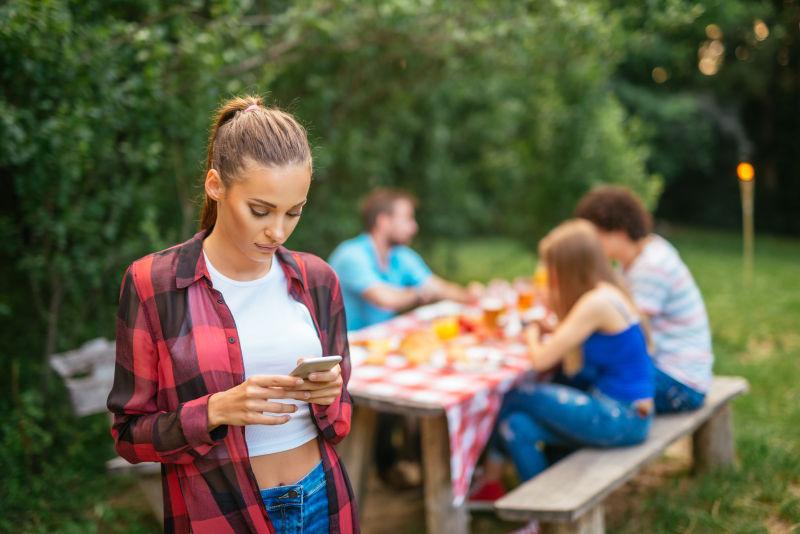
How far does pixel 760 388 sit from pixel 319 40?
3.83 metres

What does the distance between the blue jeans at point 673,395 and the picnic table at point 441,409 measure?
67 cm

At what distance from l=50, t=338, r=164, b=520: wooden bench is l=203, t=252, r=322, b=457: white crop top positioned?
162 cm

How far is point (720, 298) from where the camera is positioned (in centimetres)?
832

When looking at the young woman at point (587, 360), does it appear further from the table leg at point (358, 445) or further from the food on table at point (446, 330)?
the table leg at point (358, 445)

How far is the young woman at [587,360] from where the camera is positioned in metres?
3.05

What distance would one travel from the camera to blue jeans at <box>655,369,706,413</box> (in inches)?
137

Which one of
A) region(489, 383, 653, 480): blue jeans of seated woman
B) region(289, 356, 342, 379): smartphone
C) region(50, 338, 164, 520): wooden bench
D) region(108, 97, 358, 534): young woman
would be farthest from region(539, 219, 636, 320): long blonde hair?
region(50, 338, 164, 520): wooden bench

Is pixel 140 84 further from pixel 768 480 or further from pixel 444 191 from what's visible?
pixel 444 191

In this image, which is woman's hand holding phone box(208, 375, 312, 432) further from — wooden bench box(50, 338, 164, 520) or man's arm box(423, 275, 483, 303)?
man's arm box(423, 275, 483, 303)

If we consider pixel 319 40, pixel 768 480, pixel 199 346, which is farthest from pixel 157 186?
pixel 768 480

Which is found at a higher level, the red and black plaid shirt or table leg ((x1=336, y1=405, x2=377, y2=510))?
the red and black plaid shirt

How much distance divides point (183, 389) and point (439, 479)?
180 cm

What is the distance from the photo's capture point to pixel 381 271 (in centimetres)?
439

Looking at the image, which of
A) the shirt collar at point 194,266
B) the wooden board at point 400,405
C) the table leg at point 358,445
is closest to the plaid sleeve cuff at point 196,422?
the shirt collar at point 194,266
